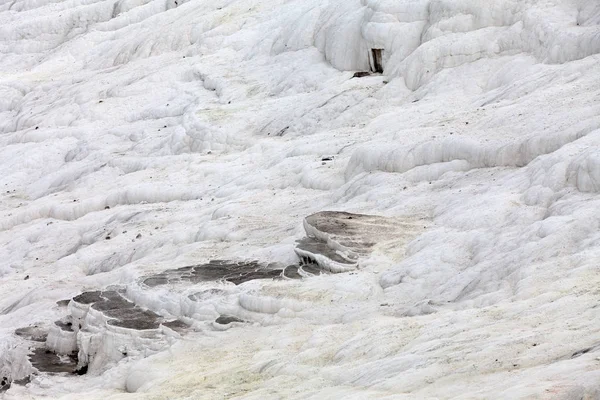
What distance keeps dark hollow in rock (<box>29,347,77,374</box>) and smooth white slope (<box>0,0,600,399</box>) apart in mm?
358

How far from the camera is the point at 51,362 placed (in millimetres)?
16609

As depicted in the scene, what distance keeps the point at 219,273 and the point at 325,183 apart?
16.7 ft

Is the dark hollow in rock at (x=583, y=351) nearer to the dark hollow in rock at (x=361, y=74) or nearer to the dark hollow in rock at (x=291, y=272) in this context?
the dark hollow in rock at (x=291, y=272)

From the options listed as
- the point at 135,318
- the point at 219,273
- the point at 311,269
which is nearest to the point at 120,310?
the point at 135,318

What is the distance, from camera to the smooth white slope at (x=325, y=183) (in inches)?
483

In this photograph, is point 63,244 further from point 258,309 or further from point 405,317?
point 405,317

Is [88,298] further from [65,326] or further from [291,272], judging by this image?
[291,272]

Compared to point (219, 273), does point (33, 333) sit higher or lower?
lower

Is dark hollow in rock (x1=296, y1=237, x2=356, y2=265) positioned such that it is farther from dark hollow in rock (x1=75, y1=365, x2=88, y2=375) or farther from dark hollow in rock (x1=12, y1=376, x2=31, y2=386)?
dark hollow in rock (x1=12, y1=376, x2=31, y2=386)

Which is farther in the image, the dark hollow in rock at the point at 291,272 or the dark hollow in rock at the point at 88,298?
the dark hollow in rock at the point at 88,298

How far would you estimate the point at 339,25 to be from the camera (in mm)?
29203

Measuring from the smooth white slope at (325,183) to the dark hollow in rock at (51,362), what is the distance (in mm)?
358

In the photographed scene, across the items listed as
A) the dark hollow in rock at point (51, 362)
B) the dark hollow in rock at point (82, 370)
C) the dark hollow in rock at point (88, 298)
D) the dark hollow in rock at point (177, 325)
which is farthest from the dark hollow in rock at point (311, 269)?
the dark hollow in rock at point (51, 362)

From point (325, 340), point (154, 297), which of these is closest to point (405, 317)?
point (325, 340)
